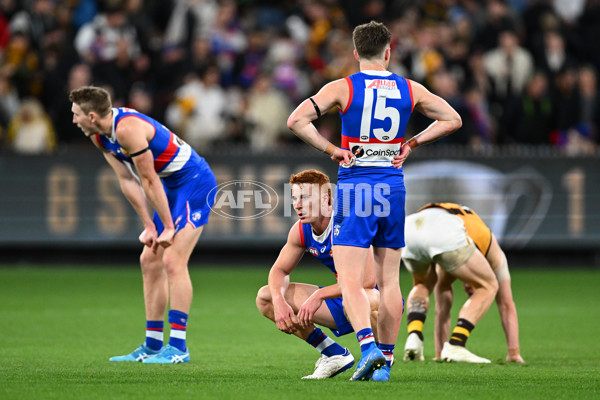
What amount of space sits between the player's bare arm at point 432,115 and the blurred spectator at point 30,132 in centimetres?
1110

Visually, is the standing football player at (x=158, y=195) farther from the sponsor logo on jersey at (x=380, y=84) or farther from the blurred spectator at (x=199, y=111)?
the blurred spectator at (x=199, y=111)

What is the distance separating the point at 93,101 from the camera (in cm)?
808

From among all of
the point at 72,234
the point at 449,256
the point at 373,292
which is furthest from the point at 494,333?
the point at 72,234

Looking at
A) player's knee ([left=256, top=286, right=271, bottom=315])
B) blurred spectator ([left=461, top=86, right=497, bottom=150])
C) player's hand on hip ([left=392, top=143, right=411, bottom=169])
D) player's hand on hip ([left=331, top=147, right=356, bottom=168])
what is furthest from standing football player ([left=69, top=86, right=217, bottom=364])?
blurred spectator ([left=461, top=86, right=497, bottom=150])

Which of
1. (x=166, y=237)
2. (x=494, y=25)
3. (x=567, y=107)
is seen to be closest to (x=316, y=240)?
(x=166, y=237)

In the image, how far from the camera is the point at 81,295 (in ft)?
46.0

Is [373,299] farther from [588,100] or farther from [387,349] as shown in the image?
[588,100]

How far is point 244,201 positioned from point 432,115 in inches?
396

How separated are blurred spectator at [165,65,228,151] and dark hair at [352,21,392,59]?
1005cm

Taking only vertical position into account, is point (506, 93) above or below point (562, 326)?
above

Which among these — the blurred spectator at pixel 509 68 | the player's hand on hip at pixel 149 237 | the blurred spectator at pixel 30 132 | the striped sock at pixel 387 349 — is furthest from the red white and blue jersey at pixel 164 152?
the blurred spectator at pixel 509 68

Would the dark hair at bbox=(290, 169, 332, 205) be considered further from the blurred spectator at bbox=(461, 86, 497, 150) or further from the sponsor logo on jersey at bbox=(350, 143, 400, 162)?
the blurred spectator at bbox=(461, 86, 497, 150)

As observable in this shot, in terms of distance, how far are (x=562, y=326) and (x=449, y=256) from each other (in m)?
3.11

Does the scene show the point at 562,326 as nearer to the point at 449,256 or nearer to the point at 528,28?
the point at 449,256
